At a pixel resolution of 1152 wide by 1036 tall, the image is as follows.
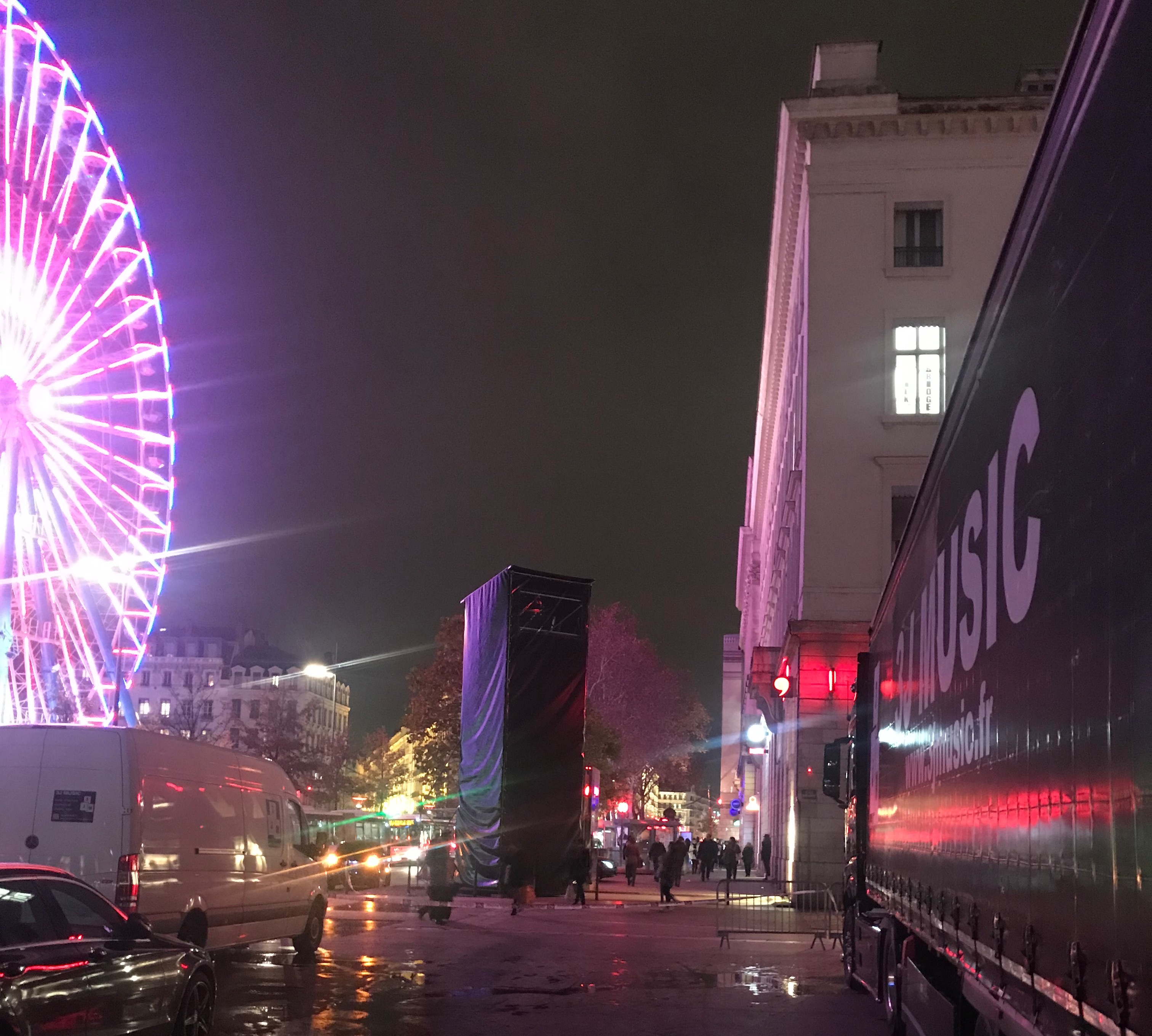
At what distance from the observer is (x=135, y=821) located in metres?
13.0

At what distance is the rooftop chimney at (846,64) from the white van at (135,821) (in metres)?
27.5

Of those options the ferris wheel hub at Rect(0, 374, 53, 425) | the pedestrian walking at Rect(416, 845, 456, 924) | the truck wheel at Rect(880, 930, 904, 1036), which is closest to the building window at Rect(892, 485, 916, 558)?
the pedestrian walking at Rect(416, 845, 456, 924)

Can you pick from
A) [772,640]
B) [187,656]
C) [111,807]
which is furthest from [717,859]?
[187,656]

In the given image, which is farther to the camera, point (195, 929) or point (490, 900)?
point (490, 900)

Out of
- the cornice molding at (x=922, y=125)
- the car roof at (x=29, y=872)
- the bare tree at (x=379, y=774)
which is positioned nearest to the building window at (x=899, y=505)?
the cornice molding at (x=922, y=125)

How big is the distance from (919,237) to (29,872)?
3072cm

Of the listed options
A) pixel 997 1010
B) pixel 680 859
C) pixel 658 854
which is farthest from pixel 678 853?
pixel 997 1010

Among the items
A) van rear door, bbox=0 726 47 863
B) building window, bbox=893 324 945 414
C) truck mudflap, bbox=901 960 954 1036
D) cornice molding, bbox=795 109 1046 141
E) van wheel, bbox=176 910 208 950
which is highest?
cornice molding, bbox=795 109 1046 141

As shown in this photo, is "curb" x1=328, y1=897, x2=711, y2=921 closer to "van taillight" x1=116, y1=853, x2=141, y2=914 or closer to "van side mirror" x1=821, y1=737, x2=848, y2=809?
"van side mirror" x1=821, y1=737, x2=848, y2=809

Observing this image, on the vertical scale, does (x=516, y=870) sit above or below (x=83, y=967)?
below

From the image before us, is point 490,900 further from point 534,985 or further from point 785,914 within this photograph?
point 534,985

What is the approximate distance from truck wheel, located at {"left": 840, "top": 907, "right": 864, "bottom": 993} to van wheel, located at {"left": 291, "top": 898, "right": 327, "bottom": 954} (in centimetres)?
646

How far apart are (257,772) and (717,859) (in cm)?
4197

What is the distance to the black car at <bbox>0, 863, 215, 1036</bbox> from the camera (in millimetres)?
7711
